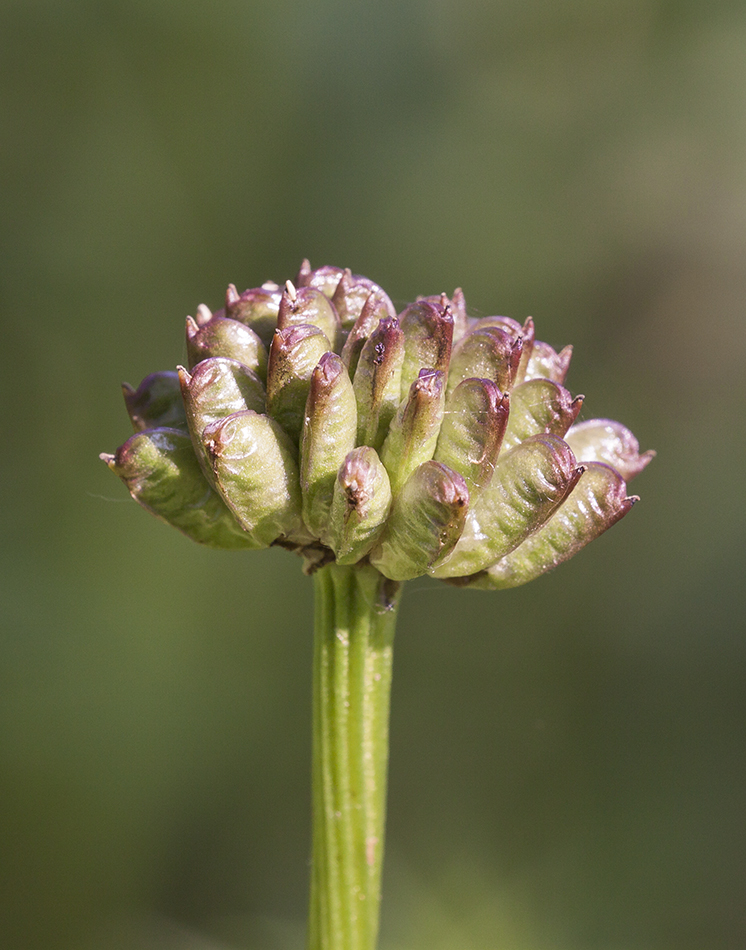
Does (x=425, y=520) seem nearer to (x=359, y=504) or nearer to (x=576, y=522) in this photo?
(x=359, y=504)

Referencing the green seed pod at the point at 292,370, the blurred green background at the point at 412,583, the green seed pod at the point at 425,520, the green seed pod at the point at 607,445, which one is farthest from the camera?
the blurred green background at the point at 412,583

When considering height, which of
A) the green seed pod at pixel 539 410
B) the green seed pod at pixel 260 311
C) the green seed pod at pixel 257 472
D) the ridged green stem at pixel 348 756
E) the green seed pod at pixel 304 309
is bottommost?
the ridged green stem at pixel 348 756

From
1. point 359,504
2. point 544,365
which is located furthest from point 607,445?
point 359,504

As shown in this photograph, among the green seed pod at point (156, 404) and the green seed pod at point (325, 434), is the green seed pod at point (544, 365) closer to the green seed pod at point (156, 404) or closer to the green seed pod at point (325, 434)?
the green seed pod at point (325, 434)

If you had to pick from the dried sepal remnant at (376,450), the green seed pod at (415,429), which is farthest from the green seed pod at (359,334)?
the green seed pod at (415,429)

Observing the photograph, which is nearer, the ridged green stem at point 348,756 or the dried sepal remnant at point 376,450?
the dried sepal remnant at point 376,450

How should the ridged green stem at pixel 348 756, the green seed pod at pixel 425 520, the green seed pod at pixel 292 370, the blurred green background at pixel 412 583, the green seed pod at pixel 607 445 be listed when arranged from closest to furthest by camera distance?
the green seed pod at pixel 425 520
the green seed pod at pixel 292 370
the ridged green stem at pixel 348 756
the green seed pod at pixel 607 445
the blurred green background at pixel 412 583

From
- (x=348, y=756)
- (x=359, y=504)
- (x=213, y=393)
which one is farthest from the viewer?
(x=348, y=756)

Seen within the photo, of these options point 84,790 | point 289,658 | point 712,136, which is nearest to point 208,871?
point 84,790
